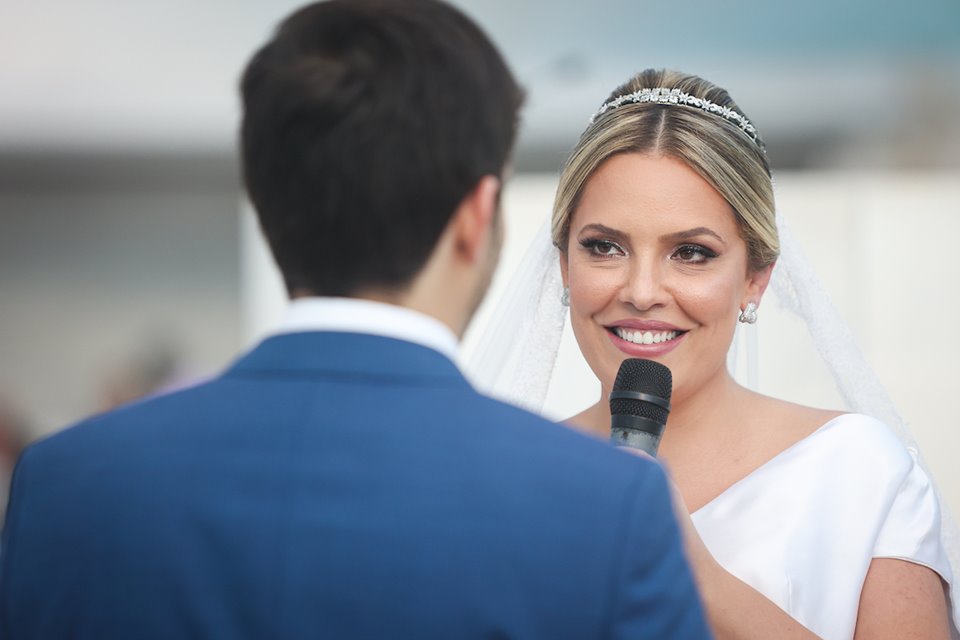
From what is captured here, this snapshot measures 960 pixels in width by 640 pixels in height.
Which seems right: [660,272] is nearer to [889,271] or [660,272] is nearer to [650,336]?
[650,336]

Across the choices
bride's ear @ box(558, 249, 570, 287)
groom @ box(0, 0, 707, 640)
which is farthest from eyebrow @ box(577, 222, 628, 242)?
groom @ box(0, 0, 707, 640)

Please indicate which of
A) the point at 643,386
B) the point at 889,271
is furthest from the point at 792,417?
the point at 889,271

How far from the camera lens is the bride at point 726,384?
2.53 meters

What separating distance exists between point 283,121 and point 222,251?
1468 centimetres

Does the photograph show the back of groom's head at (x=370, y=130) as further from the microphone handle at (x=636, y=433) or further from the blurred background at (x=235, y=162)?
the blurred background at (x=235, y=162)

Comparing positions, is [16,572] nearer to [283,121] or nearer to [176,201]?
[283,121]

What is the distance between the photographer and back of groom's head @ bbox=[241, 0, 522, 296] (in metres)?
1.33

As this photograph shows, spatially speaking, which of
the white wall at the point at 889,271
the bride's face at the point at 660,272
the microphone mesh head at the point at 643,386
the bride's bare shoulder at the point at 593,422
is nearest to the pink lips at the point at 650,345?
the bride's face at the point at 660,272

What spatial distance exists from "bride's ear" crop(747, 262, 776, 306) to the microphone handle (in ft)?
2.61

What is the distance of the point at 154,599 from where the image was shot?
1.31 m

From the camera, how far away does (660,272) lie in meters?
2.64

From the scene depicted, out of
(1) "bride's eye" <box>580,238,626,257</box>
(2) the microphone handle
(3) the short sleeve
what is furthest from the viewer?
(1) "bride's eye" <box>580,238,626,257</box>

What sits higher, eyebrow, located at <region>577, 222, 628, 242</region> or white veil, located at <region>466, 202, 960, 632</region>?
eyebrow, located at <region>577, 222, 628, 242</region>

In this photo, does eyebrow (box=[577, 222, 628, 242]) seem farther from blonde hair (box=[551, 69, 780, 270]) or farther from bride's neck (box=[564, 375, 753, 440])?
bride's neck (box=[564, 375, 753, 440])
